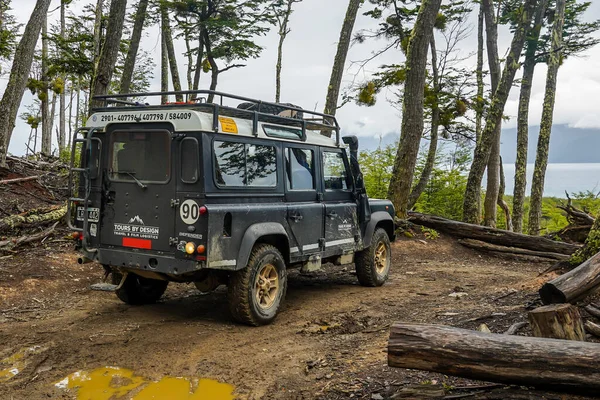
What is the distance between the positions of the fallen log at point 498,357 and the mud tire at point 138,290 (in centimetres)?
443

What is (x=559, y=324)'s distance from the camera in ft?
12.3

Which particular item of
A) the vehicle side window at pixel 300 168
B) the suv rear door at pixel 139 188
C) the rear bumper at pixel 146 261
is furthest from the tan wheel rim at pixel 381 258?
the suv rear door at pixel 139 188

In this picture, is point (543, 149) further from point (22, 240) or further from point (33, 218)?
point (22, 240)

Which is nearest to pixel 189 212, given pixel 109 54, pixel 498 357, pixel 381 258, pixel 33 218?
pixel 498 357

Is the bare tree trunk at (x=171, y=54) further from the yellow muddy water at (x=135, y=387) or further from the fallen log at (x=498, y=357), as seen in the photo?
the fallen log at (x=498, y=357)

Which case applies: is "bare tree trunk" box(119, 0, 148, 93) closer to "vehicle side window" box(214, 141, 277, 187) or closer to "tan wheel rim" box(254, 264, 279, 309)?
"vehicle side window" box(214, 141, 277, 187)

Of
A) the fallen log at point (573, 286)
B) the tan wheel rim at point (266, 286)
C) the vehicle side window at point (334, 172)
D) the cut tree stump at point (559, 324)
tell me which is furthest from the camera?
the vehicle side window at point (334, 172)

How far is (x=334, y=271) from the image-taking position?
1005cm

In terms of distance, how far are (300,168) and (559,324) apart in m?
4.09

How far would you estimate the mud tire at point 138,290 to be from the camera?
6868 mm

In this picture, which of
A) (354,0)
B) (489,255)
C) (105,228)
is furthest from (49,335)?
(354,0)

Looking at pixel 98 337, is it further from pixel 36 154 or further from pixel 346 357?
pixel 36 154

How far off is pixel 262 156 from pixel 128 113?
1.67 meters

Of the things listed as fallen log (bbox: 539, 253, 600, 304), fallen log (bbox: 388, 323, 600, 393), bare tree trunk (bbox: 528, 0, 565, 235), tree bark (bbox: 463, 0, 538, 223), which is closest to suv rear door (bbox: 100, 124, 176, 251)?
fallen log (bbox: 388, 323, 600, 393)
